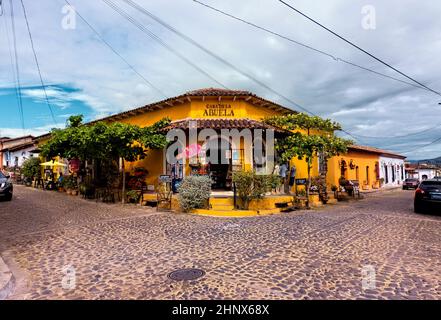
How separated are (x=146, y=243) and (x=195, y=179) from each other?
16.9 feet

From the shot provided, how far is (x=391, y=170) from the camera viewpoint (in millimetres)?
35281

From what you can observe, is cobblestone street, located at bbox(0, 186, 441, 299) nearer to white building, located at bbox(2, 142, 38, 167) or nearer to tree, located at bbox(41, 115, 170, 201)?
tree, located at bbox(41, 115, 170, 201)

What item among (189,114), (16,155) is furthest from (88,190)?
(16,155)

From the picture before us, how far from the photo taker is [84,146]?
14320 millimetres

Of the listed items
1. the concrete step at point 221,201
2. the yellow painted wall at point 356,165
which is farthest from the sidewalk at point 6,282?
the yellow painted wall at point 356,165

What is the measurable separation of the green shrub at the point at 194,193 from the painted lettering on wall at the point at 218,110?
4.39 meters

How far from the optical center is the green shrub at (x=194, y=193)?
11.6 metres

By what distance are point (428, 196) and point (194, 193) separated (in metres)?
9.59

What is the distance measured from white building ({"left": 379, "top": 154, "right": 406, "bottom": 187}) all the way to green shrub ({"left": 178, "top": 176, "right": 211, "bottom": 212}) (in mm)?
27155

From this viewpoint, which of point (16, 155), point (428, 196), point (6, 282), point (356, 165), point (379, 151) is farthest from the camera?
point (16, 155)

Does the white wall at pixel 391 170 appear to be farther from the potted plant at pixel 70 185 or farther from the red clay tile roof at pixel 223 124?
the potted plant at pixel 70 185

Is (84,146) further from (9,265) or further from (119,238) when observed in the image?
(9,265)

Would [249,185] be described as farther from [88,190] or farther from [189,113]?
[88,190]
